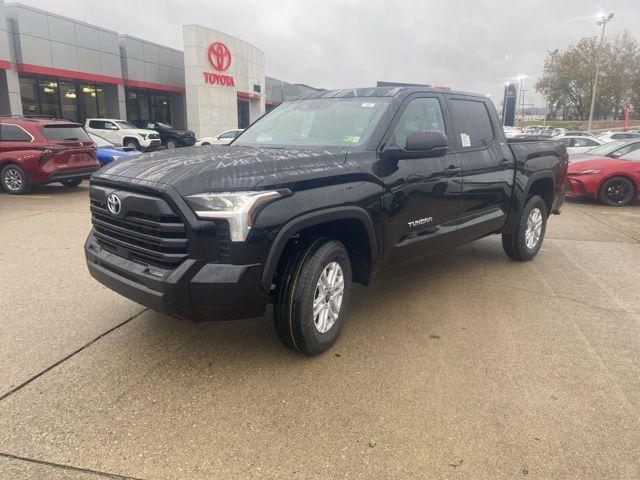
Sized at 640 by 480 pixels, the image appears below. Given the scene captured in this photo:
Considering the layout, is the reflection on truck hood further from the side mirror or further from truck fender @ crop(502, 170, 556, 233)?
truck fender @ crop(502, 170, 556, 233)

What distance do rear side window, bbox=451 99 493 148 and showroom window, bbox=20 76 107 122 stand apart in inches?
895

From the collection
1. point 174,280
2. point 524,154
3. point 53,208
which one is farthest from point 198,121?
point 174,280

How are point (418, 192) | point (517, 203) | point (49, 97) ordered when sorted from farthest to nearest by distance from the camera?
point (49, 97) → point (517, 203) → point (418, 192)

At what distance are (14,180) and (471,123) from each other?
398 inches

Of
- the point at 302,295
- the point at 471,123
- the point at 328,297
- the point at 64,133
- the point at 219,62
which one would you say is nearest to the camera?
the point at 302,295

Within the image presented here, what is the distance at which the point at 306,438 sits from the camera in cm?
251

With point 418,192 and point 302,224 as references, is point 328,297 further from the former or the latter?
point 418,192

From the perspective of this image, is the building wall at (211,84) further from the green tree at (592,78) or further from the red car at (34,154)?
the green tree at (592,78)

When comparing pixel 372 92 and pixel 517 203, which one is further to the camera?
pixel 517 203

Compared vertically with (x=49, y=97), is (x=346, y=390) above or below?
below

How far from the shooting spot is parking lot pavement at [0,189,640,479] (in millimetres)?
2352

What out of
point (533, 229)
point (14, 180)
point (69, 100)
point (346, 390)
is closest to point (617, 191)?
point (533, 229)

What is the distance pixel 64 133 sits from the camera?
1073 centimetres

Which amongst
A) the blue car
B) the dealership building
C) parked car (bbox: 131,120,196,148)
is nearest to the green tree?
the dealership building
